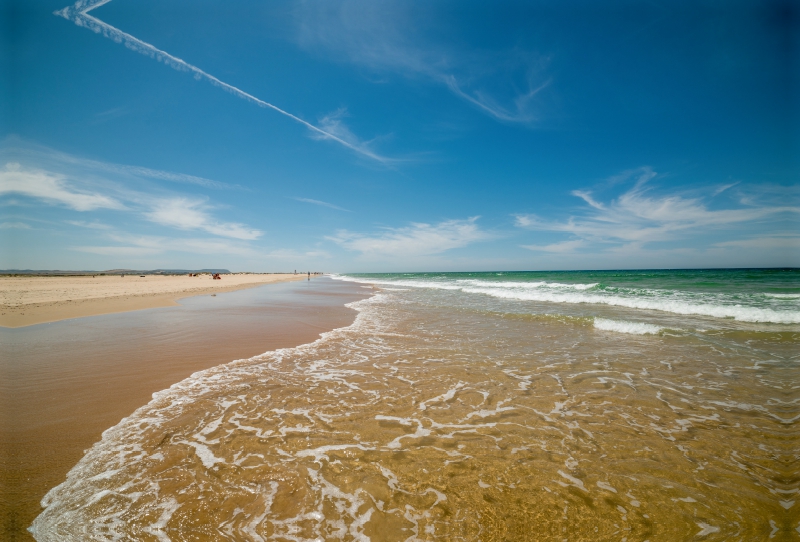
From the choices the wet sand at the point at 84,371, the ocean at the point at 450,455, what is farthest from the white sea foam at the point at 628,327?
the wet sand at the point at 84,371

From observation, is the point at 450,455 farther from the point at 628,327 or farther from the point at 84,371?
the point at 628,327

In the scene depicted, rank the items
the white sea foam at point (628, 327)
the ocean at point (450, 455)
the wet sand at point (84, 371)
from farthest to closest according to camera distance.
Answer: the white sea foam at point (628, 327)
the wet sand at point (84, 371)
the ocean at point (450, 455)

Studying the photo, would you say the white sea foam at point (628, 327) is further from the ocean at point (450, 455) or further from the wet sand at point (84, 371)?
the wet sand at point (84, 371)

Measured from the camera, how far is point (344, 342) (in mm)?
10039

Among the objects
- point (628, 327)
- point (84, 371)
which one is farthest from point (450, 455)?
point (628, 327)

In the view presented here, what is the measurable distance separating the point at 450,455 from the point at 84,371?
7.82 m

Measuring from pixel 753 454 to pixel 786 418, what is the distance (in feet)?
6.55

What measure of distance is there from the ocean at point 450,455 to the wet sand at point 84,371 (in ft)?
0.99

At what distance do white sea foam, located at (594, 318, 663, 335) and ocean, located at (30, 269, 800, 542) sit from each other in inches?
131

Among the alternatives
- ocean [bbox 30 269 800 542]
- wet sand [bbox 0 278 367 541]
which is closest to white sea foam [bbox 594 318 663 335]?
ocean [bbox 30 269 800 542]

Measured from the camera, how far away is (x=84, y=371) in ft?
21.9

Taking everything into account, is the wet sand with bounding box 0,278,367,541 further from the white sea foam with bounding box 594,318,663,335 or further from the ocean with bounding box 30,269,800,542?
the white sea foam with bounding box 594,318,663,335

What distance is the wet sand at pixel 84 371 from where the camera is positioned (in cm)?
359

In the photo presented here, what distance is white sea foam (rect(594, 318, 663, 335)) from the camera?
1132 centimetres
